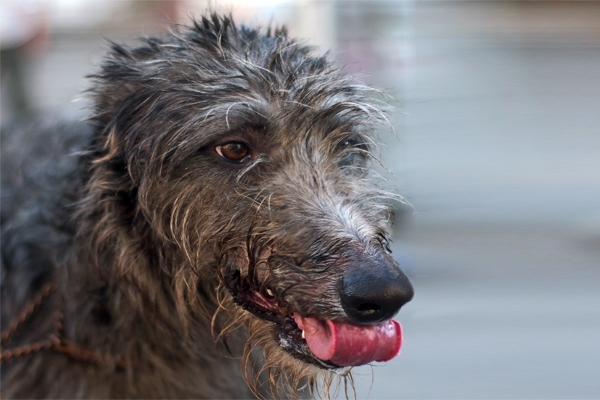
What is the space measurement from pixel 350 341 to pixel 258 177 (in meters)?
0.84

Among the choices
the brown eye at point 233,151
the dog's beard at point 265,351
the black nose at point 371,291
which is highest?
the brown eye at point 233,151

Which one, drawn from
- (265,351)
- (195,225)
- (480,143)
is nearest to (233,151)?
(195,225)

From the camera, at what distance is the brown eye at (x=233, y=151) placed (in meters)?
2.38

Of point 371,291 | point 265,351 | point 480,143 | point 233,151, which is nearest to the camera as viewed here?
point 371,291

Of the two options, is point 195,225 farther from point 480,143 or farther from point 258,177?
point 480,143

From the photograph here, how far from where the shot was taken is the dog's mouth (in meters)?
1.93

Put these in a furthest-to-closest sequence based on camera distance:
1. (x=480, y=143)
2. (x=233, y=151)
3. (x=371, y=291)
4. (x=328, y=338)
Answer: (x=480, y=143)
(x=233, y=151)
(x=328, y=338)
(x=371, y=291)

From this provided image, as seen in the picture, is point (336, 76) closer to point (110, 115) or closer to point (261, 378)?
point (110, 115)

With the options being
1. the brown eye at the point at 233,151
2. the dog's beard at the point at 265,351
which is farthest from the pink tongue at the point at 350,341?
the brown eye at the point at 233,151

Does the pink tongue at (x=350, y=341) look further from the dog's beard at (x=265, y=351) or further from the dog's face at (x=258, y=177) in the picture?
the dog's beard at (x=265, y=351)

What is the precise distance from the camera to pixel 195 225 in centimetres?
239

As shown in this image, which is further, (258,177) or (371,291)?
(258,177)

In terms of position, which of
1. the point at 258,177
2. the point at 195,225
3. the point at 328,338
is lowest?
the point at 328,338

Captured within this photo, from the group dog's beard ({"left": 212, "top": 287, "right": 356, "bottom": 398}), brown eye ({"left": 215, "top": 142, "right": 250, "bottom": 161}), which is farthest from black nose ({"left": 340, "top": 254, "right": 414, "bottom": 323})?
brown eye ({"left": 215, "top": 142, "right": 250, "bottom": 161})
